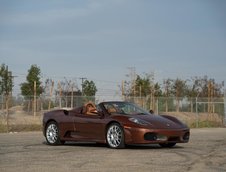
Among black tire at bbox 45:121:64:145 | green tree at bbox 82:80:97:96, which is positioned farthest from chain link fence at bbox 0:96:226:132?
green tree at bbox 82:80:97:96

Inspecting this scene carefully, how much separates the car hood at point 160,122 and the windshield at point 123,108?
1.77 ft

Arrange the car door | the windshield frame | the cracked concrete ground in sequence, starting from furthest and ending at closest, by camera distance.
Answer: the windshield frame → the car door → the cracked concrete ground

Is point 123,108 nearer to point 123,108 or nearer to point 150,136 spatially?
point 123,108

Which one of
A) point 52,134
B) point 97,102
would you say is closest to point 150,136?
point 52,134

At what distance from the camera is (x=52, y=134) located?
14578 millimetres

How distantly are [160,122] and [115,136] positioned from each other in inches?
45.0

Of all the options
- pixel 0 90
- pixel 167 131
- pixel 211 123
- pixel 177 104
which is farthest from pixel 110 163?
pixel 0 90

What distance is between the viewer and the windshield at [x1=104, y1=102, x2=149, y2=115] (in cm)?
1352

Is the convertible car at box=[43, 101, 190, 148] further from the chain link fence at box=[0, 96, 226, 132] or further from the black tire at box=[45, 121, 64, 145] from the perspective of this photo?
the chain link fence at box=[0, 96, 226, 132]

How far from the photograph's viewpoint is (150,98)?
33.6 metres

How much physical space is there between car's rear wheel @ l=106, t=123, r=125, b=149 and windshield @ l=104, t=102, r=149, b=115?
0.58 m

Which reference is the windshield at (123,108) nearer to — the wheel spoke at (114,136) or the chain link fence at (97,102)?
the wheel spoke at (114,136)

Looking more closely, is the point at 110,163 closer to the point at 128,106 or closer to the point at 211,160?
the point at 211,160

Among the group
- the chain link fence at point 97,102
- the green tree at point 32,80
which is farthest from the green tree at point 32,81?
the chain link fence at point 97,102
